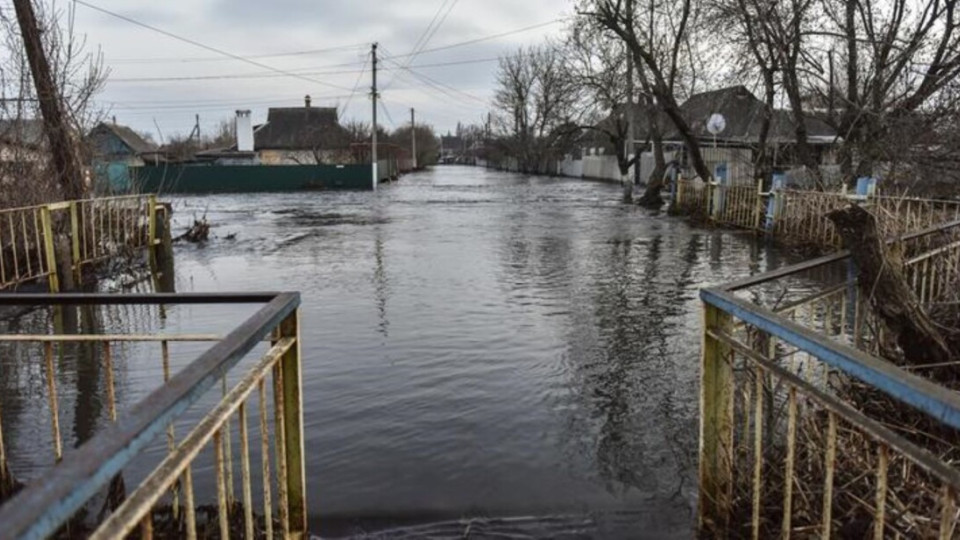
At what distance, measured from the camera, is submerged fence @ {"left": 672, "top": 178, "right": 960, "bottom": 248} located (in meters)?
9.91

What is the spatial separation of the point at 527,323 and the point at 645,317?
4.36ft

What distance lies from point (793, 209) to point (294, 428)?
13.9 metres

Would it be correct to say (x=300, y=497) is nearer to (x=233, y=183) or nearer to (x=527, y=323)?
(x=527, y=323)

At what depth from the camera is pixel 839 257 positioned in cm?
428

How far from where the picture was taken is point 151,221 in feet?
43.2

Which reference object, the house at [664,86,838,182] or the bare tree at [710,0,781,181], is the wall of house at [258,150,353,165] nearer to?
the house at [664,86,838,182]

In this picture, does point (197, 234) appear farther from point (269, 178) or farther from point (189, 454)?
point (269, 178)

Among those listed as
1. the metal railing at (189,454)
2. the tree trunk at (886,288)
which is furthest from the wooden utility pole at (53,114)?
the tree trunk at (886,288)

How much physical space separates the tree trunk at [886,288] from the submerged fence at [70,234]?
28.5 feet

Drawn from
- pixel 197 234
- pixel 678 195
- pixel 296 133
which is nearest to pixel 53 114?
pixel 197 234

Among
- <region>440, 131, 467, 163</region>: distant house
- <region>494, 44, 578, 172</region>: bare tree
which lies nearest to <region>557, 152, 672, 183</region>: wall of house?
<region>494, 44, 578, 172</region>: bare tree

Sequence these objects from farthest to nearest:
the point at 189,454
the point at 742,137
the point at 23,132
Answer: the point at 742,137
the point at 23,132
the point at 189,454

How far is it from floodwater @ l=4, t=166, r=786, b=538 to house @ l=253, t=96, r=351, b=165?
143 feet

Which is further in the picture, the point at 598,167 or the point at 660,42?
the point at 598,167
